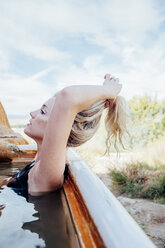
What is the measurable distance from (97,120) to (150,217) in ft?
5.66

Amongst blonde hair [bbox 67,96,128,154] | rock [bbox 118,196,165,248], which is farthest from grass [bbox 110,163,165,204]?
blonde hair [bbox 67,96,128,154]

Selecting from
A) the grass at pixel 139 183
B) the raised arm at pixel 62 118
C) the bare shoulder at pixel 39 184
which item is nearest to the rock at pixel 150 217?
the grass at pixel 139 183

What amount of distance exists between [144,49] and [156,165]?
31026mm

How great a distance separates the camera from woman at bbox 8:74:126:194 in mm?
851

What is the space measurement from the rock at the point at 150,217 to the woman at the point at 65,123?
123cm

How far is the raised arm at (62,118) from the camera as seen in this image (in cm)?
84

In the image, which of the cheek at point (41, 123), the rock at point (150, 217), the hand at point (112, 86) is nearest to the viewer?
the hand at point (112, 86)

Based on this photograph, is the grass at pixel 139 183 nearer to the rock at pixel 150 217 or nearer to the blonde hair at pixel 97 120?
the rock at pixel 150 217

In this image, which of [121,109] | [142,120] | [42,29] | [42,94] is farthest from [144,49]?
[121,109]

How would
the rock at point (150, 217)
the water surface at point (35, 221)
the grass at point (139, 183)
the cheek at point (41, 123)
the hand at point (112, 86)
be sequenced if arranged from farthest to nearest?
the grass at point (139, 183), the rock at point (150, 217), the cheek at point (41, 123), the hand at point (112, 86), the water surface at point (35, 221)

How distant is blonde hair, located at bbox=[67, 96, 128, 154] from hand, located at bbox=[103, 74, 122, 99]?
0.07m

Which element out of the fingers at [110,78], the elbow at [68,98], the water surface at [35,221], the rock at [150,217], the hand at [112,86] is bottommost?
the rock at [150,217]

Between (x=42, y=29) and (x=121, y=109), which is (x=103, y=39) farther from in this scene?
(x=121, y=109)

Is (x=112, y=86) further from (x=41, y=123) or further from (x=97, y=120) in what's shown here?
(x=41, y=123)
